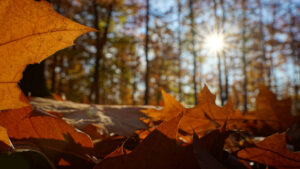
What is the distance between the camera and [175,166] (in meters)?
0.39

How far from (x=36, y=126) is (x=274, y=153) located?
54 centimetres

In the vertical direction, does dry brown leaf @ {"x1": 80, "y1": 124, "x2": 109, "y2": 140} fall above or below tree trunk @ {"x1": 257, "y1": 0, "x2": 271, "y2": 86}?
below

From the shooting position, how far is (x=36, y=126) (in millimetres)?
427

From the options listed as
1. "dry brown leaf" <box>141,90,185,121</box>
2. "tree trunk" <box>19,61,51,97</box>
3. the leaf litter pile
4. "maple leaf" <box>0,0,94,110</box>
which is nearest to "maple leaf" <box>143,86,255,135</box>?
"dry brown leaf" <box>141,90,185,121</box>

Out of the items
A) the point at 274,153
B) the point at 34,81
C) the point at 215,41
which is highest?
the point at 215,41

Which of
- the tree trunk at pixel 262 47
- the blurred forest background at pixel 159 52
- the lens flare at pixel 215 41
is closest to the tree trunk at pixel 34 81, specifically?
the blurred forest background at pixel 159 52

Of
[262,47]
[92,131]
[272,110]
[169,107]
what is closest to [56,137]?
[92,131]

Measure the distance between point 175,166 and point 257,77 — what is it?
24.8 metres

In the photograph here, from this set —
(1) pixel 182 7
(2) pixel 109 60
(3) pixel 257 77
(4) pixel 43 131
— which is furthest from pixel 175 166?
(3) pixel 257 77

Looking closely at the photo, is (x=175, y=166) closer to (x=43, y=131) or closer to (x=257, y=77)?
(x=43, y=131)

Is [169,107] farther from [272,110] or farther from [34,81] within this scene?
[34,81]

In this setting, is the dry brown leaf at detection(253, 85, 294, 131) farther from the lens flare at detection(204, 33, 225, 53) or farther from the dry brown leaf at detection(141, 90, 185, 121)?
the lens flare at detection(204, 33, 225, 53)

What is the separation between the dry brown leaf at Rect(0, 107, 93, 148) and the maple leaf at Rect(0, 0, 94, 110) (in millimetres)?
49

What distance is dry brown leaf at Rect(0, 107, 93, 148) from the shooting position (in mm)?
427
